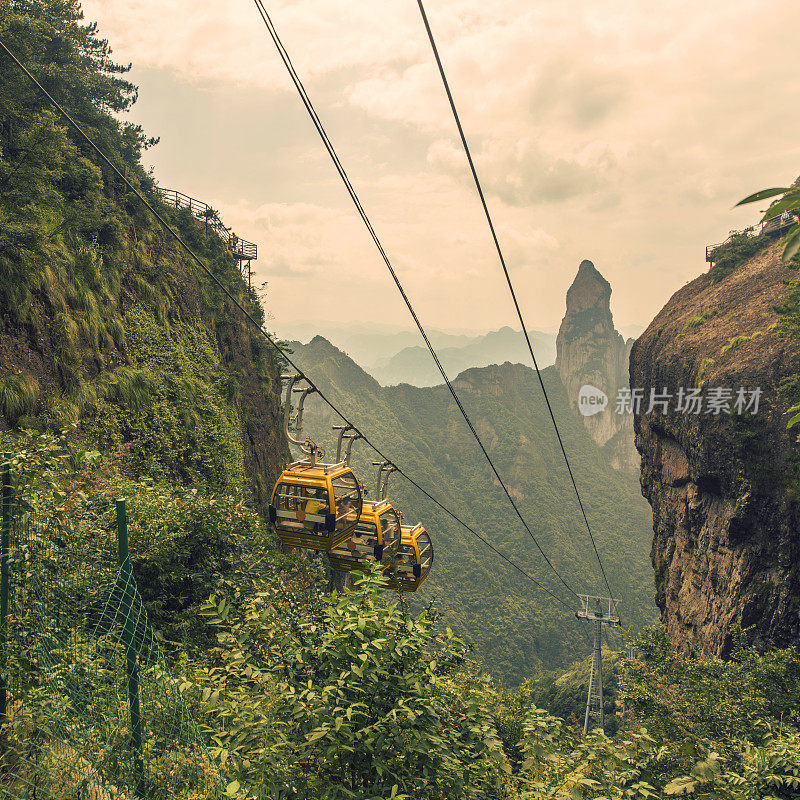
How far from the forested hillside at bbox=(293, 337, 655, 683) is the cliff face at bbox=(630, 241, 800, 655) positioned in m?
42.3

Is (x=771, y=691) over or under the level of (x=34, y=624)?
under

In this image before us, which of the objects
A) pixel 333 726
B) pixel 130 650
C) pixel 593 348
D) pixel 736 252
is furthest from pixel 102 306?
pixel 593 348

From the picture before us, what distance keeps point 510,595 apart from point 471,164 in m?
87.3

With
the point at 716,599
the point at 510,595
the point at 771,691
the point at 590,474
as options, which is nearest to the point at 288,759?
the point at 771,691

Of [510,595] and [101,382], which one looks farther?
[510,595]

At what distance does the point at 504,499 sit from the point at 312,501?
10850cm

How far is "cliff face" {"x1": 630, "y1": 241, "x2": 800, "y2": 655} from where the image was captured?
17844 mm

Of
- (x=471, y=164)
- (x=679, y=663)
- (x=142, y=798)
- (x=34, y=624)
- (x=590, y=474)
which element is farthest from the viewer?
(x=590, y=474)

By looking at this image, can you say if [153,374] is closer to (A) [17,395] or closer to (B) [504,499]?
(A) [17,395]

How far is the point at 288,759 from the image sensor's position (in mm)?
3379

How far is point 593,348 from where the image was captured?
14262 cm

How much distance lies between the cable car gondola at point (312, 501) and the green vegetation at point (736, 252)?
2529 centimetres

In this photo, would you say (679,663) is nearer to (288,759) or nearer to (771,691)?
(771,691)

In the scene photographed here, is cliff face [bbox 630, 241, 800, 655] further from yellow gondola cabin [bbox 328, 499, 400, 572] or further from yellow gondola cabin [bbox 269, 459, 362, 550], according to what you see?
yellow gondola cabin [bbox 269, 459, 362, 550]
